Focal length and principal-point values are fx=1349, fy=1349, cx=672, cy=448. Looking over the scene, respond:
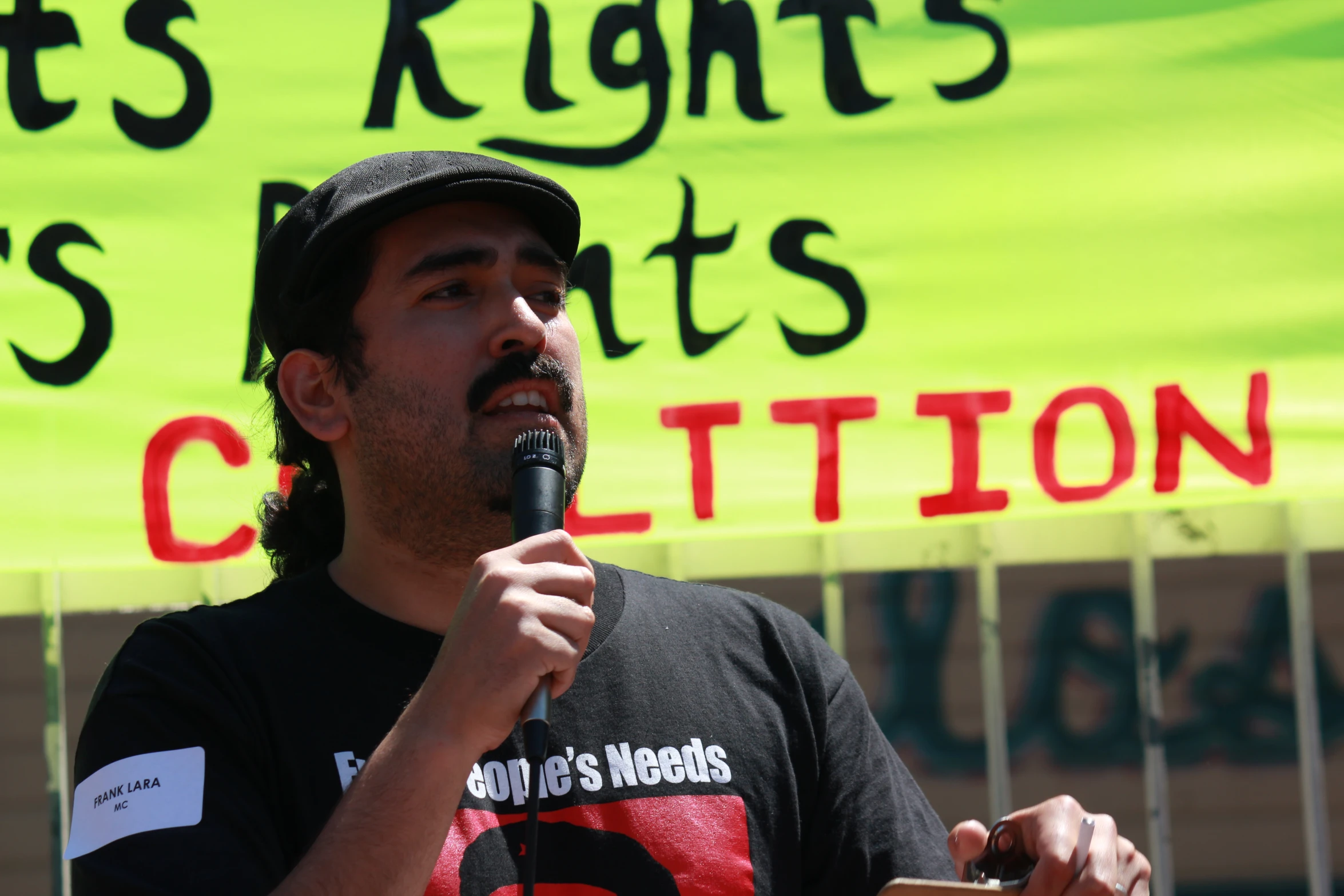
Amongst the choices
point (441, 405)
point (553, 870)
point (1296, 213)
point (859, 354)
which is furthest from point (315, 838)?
point (1296, 213)

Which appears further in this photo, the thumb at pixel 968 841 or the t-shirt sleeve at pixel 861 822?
the t-shirt sleeve at pixel 861 822

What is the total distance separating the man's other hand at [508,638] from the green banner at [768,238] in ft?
4.53

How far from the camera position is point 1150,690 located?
9.57 ft

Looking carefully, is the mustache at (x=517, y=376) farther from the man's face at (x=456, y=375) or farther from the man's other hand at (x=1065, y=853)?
the man's other hand at (x=1065, y=853)

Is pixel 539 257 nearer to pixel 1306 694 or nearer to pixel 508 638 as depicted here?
pixel 508 638

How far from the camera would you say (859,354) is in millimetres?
2633

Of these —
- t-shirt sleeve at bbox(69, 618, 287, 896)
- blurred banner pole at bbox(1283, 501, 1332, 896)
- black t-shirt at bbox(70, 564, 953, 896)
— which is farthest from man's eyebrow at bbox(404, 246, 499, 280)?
blurred banner pole at bbox(1283, 501, 1332, 896)

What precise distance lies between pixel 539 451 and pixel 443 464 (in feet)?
0.73

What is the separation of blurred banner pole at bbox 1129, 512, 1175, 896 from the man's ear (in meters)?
1.75

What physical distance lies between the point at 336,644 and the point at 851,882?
63 centimetres

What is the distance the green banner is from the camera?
2.58m

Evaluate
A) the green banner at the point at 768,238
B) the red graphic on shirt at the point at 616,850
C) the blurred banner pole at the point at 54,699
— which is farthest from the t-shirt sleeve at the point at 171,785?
the blurred banner pole at the point at 54,699

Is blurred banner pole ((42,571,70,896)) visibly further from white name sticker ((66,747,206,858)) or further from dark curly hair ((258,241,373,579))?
white name sticker ((66,747,206,858))

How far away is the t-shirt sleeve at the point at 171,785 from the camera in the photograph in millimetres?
1229
